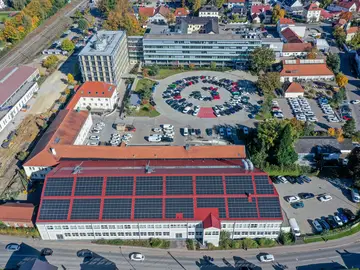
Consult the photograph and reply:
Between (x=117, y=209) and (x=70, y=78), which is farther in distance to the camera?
(x=70, y=78)

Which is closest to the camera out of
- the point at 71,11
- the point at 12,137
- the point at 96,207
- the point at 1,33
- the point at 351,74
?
the point at 96,207

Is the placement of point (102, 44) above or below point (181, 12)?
above

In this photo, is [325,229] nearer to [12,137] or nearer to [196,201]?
[196,201]

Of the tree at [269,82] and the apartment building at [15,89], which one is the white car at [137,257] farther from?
the tree at [269,82]

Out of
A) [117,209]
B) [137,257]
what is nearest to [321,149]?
[137,257]

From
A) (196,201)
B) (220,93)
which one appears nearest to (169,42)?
(220,93)

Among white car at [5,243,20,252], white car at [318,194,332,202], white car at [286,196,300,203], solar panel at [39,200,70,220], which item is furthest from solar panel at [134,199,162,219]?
white car at [318,194,332,202]

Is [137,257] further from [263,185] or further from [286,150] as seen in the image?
[286,150]
